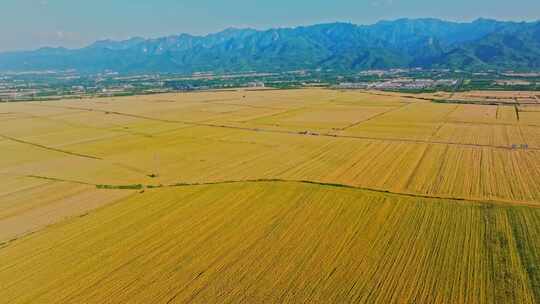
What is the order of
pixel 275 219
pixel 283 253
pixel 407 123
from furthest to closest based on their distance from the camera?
pixel 407 123, pixel 275 219, pixel 283 253

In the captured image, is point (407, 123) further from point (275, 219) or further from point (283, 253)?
point (283, 253)

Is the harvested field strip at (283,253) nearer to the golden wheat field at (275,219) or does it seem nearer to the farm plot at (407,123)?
the golden wheat field at (275,219)

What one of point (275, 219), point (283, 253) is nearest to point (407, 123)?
point (275, 219)

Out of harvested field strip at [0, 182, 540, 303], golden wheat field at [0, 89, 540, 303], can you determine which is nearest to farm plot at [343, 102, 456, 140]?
golden wheat field at [0, 89, 540, 303]

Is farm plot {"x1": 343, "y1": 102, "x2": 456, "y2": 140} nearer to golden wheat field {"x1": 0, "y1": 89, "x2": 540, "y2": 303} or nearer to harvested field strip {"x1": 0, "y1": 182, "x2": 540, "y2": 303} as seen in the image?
golden wheat field {"x1": 0, "y1": 89, "x2": 540, "y2": 303}

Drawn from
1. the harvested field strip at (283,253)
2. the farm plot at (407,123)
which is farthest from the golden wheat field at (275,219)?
the farm plot at (407,123)

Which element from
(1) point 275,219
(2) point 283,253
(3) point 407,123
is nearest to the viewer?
(2) point 283,253

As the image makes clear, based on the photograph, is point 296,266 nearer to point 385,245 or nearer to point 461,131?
point 385,245
